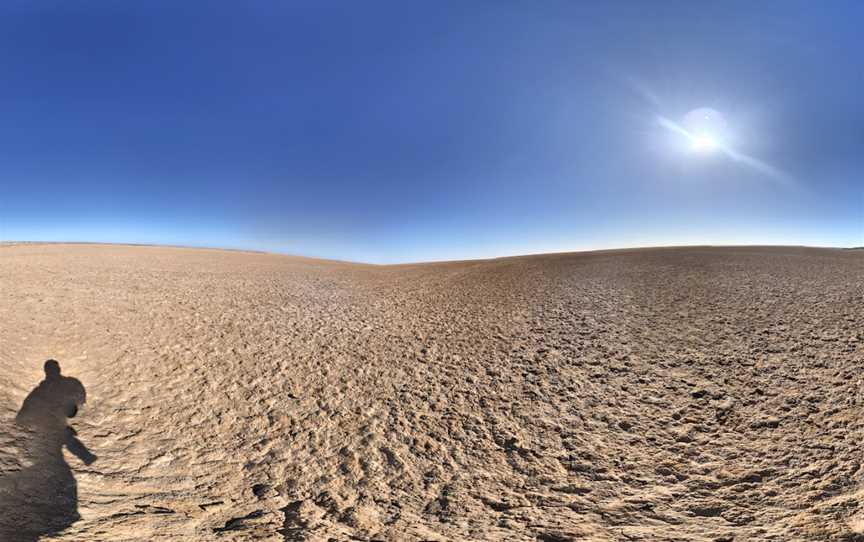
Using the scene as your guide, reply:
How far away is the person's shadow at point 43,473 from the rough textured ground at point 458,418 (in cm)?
5

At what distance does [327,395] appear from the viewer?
7.04 meters

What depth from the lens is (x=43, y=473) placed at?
175 inches

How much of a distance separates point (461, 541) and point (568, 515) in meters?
1.34

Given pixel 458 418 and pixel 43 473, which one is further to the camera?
pixel 458 418

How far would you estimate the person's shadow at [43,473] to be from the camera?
3613 mm

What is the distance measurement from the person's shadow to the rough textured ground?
0.17 feet

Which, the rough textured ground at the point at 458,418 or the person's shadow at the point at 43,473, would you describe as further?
the rough textured ground at the point at 458,418

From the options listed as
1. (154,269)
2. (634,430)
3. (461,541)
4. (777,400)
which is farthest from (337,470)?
(154,269)

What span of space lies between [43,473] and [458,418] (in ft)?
18.9

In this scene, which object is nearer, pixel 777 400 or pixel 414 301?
pixel 777 400

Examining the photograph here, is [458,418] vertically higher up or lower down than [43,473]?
higher up

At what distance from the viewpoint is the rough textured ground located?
3.98 meters

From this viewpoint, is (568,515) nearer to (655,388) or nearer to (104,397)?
→ (655,388)

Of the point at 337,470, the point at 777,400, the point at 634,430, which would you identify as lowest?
the point at 337,470
